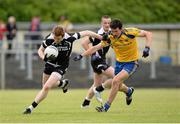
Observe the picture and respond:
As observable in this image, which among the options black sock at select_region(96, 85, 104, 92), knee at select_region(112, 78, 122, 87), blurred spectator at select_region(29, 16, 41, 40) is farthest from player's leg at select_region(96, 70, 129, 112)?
blurred spectator at select_region(29, 16, 41, 40)

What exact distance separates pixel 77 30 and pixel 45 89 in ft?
90.1

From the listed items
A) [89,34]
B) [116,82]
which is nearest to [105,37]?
[89,34]

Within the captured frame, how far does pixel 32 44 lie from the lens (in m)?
40.9

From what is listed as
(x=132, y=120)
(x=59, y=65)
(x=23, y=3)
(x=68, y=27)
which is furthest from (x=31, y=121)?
(x=23, y=3)

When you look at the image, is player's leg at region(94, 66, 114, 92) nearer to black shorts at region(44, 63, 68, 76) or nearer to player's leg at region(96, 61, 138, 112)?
player's leg at region(96, 61, 138, 112)

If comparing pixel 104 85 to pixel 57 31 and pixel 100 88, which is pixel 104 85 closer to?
pixel 100 88

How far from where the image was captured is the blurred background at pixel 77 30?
129 ft

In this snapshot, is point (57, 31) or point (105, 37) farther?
point (105, 37)

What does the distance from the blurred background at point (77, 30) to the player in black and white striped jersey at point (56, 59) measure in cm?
1791

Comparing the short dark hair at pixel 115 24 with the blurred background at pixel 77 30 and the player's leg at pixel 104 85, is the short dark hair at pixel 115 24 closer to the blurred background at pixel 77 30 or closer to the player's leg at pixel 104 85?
the player's leg at pixel 104 85

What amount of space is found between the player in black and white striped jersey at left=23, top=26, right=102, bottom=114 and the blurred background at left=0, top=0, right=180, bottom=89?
58.8 ft

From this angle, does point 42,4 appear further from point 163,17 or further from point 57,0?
point 163,17

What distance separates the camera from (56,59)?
65.9ft

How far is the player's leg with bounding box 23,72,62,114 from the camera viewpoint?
19.3 m
